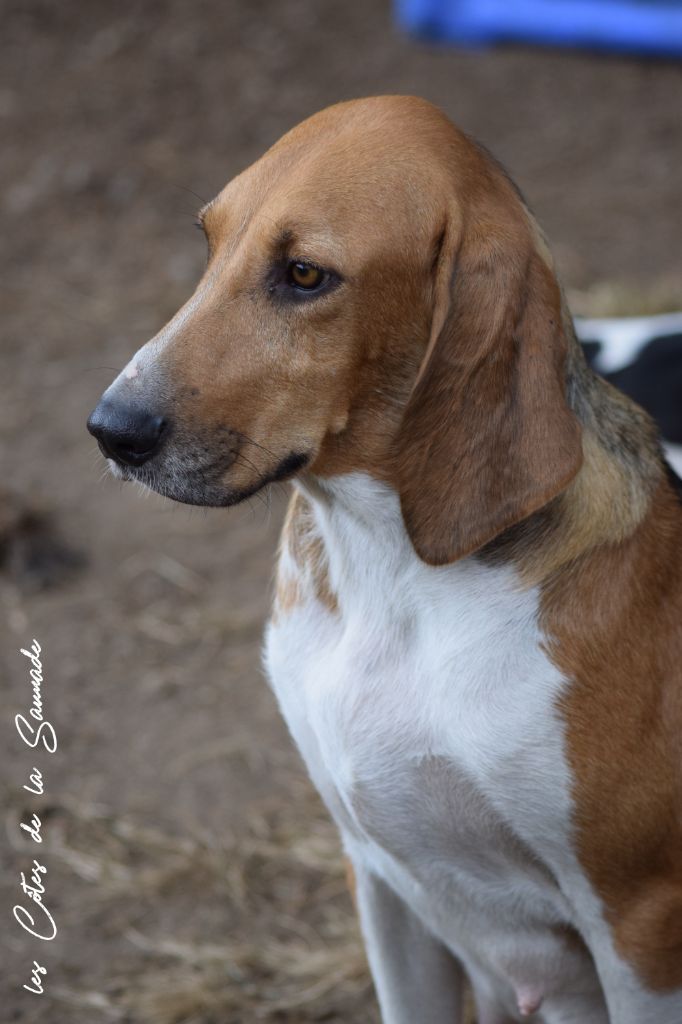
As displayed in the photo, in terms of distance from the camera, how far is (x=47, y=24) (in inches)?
380

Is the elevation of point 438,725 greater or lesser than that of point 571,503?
lesser

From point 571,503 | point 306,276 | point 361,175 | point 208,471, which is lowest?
point 571,503

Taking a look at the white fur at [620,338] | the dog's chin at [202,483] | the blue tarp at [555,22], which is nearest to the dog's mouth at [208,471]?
the dog's chin at [202,483]

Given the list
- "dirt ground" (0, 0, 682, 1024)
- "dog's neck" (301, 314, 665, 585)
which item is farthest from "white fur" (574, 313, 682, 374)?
"dog's neck" (301, 314, 665, 585)

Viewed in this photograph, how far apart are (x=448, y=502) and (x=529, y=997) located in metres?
1.15

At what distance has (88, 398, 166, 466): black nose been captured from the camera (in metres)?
2.39

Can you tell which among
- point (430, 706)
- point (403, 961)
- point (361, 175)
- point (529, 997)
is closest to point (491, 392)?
point (361, 175)

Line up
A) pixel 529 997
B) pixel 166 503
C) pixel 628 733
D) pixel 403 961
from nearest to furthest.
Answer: pixel 628 733
pixel 529 997
pixel 403 961
pixel 166 503

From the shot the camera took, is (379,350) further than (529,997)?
No

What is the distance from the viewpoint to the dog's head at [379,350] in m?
2.40

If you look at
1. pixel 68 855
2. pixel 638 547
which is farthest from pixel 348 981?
pixel 638 547

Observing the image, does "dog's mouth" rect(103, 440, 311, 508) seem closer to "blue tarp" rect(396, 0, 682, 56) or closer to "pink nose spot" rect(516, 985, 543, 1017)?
"pink nose spot" rect(516, 985, 543, 1017)

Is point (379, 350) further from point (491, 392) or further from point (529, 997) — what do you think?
point (529, 997)

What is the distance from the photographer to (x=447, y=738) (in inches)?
99.4
